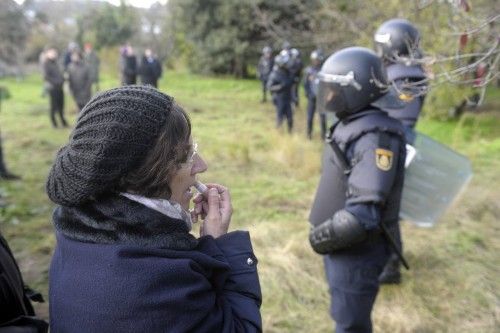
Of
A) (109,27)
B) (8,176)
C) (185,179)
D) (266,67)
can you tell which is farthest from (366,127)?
(109,27)

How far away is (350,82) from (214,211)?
1.25 metres

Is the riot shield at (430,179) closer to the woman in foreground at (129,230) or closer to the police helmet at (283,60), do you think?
the woman in foreground at (129,230)

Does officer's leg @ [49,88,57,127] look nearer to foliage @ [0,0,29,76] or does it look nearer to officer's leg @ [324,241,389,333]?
officer's leg @ [324,241,389,333]


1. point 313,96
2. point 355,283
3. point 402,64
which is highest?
point 402,64

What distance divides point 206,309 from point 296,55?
9297 mm

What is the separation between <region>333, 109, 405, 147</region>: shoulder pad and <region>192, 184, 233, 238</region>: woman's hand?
3.16 feet

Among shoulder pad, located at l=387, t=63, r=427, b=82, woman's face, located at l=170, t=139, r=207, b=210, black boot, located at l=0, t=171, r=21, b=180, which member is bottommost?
black boot, located at l=0, t=171, r=21, b=180

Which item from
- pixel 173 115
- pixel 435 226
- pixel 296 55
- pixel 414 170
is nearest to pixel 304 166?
pixel 435 226

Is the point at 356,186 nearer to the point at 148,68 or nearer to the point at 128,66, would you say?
the point at 148,68

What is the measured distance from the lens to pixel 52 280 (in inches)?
45.6

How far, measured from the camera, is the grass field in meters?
3.14

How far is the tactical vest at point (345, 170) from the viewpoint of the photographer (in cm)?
209

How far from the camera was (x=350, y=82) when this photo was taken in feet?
7.34

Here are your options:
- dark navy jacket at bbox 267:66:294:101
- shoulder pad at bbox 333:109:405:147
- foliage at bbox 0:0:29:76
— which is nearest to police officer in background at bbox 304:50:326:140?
dark navy jacket at bbox 267:66:294:101
